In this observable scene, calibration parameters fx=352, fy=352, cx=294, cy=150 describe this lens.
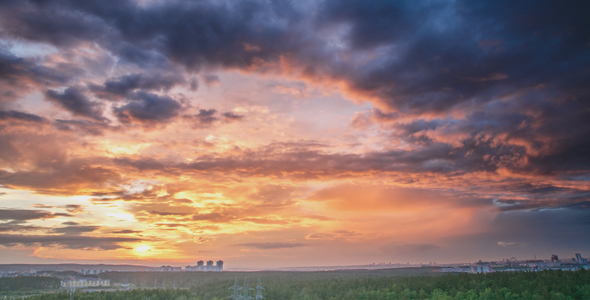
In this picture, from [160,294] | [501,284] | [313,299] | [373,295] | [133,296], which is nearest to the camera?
[501,284]

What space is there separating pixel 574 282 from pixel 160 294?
157189mm

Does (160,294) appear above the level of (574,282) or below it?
below

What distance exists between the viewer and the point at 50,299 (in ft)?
453

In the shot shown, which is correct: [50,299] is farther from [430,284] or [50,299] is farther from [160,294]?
[430,284]

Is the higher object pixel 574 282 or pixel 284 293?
pixel 574 282

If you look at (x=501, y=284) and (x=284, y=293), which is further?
(x=284, y=293)

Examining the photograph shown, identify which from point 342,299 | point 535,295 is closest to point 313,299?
point 342,299

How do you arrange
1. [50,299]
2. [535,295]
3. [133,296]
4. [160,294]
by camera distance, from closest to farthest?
[535,295] → [50,299] → [133,296] → [160,294]

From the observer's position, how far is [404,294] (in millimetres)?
86875

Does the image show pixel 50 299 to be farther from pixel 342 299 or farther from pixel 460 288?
pixel 460 288

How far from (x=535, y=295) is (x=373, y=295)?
Result: 40.0 meters

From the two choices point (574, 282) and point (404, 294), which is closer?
point (574, 282)

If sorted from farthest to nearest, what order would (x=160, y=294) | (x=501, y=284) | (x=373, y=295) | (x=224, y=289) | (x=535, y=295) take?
(x=224, y=289) < (x=160, y=294) < (x=373, y=295) < (x=501, y=284) < (x=535, y=295)

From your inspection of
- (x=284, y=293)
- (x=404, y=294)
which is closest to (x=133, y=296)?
(x=284, y=293)
